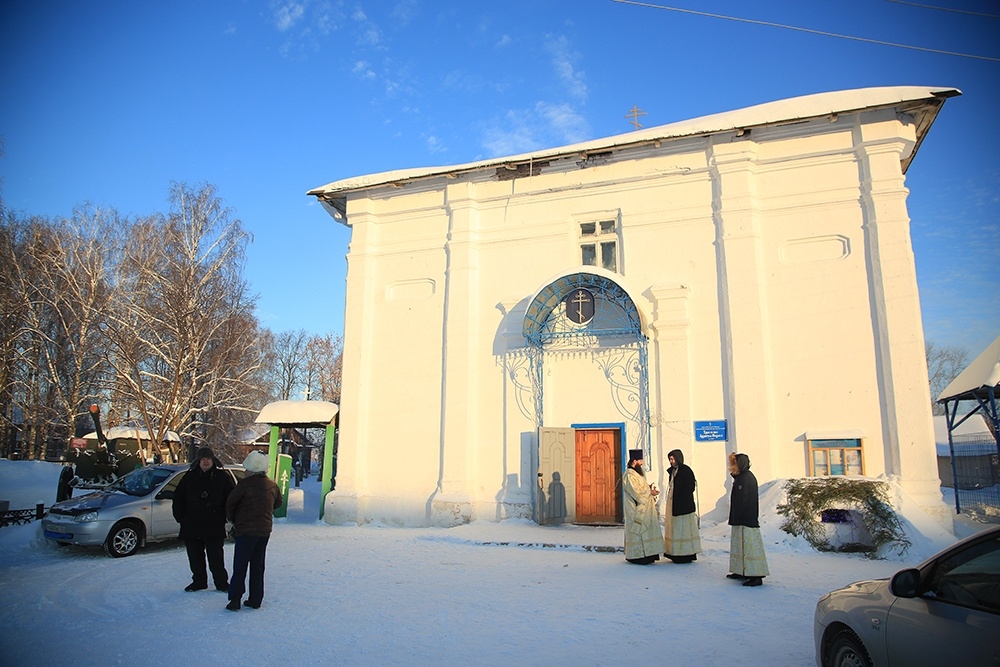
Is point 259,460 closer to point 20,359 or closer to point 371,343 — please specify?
point 371,343

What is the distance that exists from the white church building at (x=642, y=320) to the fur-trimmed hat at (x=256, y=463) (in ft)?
26.6

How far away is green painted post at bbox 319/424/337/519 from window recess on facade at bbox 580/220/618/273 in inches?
304

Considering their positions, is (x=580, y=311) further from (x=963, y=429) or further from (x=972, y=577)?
(x=963, y=429)

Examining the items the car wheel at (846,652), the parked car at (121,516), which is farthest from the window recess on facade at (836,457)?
the parked car at (121,516)

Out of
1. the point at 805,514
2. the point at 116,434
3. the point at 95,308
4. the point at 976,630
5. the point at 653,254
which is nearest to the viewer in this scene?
the point at 976,630

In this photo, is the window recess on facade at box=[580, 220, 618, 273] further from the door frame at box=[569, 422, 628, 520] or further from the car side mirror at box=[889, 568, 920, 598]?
the car side mirror at box=[889, 568, 920, 598]

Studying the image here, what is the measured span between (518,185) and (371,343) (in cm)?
550

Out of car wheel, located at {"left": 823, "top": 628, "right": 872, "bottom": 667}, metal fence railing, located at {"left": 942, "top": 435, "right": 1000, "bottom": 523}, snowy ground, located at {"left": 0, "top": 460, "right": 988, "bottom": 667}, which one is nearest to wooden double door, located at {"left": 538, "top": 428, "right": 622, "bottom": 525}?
snowy ground, located at {"left": 0, "top": 460, "right": 988, "bottom": 667}

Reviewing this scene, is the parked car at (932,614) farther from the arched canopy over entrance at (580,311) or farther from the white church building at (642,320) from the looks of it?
the arched canopy over entrance at (580,311)

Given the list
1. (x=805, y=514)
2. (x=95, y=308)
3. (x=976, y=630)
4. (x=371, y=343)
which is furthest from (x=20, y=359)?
(x=976, y=630)

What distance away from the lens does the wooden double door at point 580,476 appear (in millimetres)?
14180

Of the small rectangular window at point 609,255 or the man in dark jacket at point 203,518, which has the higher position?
the small rectangular window at point 609,255

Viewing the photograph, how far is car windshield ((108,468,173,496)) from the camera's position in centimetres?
1135

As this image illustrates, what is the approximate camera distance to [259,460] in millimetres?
7125
